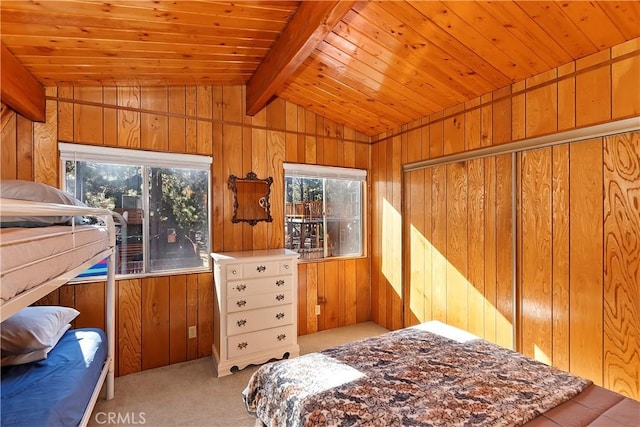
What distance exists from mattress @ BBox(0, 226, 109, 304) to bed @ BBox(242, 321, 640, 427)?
1040 millimetres

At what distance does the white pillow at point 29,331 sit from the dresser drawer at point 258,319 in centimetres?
114

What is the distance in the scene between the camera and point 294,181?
342cm

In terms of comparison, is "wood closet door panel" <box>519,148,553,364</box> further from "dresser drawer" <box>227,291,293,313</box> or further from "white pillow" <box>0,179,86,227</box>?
"white pillow" <box>0,179,86,227</box>

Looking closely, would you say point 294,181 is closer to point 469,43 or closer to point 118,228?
point 118,228

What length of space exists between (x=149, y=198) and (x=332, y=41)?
6.77ft

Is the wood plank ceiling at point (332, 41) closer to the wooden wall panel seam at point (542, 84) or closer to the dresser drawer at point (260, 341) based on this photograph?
the wooden wall panel seam at point (542, 84)

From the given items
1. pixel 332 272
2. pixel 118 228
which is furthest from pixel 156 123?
pixel 332 272

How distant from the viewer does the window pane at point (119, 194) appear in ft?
7.98

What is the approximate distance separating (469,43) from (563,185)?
115cm

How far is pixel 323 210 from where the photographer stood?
11.9 feet

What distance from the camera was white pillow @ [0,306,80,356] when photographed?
1.59 metres

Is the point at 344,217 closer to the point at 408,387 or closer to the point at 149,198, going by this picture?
the point at 149,198

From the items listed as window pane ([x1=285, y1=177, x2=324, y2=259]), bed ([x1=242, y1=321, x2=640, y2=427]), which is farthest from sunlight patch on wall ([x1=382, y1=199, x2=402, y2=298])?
bed ([x1=242, y1=321, x2=640, y2=427])

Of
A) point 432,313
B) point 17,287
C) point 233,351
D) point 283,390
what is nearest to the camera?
point 17,287
